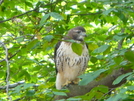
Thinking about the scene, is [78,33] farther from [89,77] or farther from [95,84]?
[89,77]

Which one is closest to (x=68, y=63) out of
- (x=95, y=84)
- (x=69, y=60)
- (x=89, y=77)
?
(x=69, y=60)

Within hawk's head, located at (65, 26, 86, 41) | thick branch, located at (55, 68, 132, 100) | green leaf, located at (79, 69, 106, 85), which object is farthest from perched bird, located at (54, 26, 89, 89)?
green leaf, located at (79, 69, 106, 85)

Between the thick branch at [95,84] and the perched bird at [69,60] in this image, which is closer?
the thick branch at [95,84]

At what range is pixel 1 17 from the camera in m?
5.74

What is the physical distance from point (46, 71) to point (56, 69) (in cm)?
22

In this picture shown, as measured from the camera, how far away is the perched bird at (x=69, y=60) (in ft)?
17.9

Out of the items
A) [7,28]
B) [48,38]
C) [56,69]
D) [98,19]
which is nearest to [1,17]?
[7,28]

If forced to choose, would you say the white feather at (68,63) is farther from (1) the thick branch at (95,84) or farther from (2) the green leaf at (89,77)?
(2) the green leaf at (89,77)

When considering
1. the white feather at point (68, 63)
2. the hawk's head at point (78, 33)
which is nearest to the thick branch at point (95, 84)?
the white feather at point (68, 63)

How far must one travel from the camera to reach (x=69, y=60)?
18.2 feet

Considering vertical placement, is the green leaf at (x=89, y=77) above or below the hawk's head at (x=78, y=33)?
below

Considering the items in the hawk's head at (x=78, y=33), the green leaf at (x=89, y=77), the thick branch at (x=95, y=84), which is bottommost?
the thick branch at (x=95, y=84)

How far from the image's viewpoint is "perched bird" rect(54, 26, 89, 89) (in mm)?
5461

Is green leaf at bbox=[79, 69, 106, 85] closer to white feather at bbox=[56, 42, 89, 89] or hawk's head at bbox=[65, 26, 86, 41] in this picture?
white feather at bbox=[56, 42, 89, 89]
